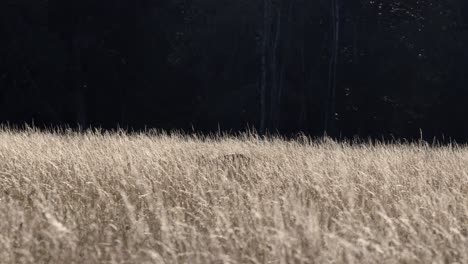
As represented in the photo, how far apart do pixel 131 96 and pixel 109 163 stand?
1975 cm

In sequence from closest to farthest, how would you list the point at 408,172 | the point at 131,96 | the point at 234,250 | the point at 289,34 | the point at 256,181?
the point at 234,250, the point at 256,181, the point at 408,172, the point at 131,96, the point at 289,34

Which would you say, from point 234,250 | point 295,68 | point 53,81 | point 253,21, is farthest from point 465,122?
point 234,250

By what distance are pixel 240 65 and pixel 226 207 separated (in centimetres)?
2563

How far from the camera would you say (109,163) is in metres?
7.97

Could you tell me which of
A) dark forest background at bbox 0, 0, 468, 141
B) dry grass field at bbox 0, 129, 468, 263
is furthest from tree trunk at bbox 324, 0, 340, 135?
dry grass field at bbox 0, 129, 468, 263

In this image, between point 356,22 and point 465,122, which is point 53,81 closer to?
point 356,22

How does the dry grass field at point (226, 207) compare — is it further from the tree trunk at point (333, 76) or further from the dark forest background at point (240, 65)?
the tree trunk at point (333, 76)

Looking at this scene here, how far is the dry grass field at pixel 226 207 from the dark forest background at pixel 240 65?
50.5 ft

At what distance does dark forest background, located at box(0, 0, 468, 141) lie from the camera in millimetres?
25859

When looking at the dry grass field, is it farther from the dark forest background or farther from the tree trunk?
the tree trunk

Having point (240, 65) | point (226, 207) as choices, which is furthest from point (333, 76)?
point (226, 207)

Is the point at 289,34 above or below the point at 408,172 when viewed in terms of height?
above

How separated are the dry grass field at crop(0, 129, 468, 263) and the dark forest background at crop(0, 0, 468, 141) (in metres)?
15.4

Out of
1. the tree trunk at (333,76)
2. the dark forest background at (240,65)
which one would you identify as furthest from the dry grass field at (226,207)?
the tree trunk at (333,76)
